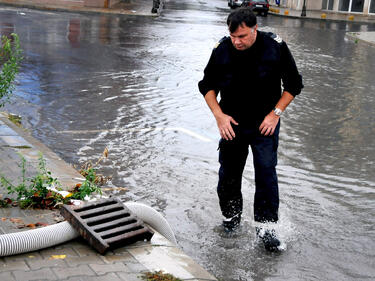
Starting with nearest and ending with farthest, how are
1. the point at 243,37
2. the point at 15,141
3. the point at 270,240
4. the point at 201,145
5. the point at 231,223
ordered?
the point at 243,37 < the point at 270,240 < the point at 231,223 < the point at 15,141 < the point at 201,145

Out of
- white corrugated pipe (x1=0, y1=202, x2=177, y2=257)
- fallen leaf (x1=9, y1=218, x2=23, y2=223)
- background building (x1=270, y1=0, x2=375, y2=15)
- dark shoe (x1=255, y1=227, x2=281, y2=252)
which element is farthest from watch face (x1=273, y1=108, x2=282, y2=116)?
background building (x1=270, y1=0, x2=375, y2=15)

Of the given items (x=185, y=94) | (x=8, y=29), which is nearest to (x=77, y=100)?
(x=185, y=94)

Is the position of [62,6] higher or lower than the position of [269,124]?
lower

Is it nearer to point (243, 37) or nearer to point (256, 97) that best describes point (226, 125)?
point (256, 97)

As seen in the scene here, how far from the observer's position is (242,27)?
4.59 m

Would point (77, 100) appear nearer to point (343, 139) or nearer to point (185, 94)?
point (185, 94)

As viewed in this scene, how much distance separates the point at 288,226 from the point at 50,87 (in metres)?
6.95

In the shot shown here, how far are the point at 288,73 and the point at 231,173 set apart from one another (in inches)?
40.0

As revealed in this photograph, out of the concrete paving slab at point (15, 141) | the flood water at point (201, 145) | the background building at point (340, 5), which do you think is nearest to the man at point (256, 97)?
the flood water at point (201, 145)

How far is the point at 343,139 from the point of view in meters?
8.59

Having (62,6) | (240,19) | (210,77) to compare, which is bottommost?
(62,6)

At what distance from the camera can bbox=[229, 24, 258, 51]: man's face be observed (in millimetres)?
4598

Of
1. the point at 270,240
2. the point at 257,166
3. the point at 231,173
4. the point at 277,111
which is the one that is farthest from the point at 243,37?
the point at 270,240

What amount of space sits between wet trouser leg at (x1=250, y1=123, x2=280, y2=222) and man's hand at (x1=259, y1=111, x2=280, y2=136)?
77 mm
